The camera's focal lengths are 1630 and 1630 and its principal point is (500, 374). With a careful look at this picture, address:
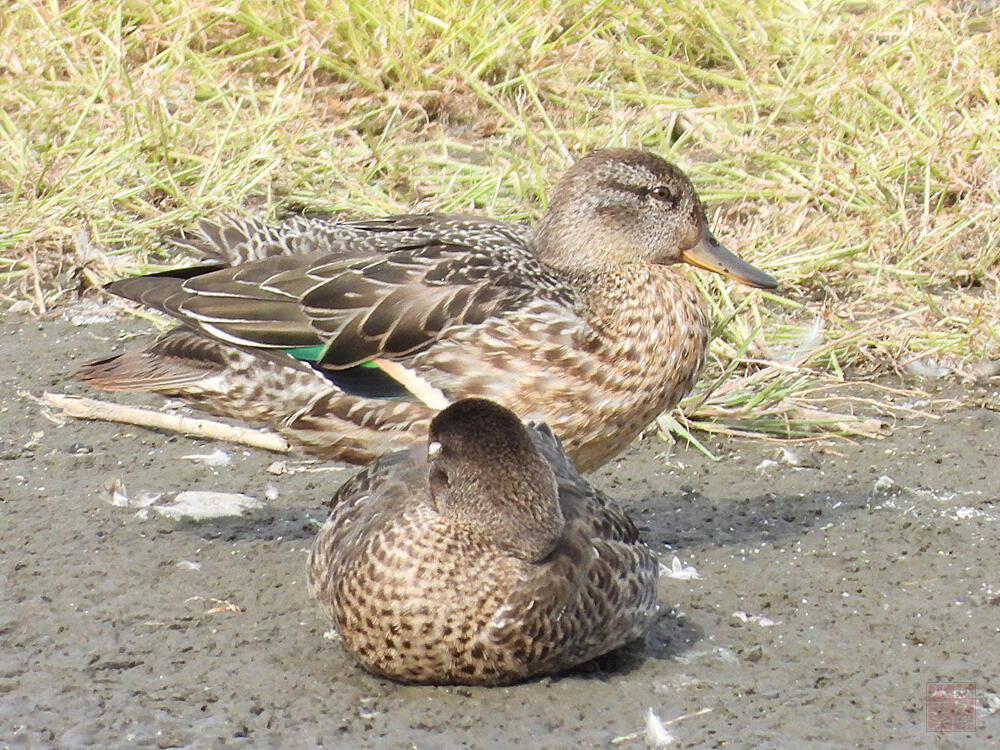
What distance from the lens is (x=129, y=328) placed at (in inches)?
242

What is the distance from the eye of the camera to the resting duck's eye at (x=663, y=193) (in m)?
4.90

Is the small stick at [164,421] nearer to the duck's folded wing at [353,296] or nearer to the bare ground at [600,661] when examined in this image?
the bare ground at [600,661]

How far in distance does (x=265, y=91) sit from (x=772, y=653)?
437cm

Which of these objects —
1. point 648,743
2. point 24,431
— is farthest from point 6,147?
point 648,743

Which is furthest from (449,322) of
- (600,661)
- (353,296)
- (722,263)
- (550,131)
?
(550,131)

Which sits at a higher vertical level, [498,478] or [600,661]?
[498,478]

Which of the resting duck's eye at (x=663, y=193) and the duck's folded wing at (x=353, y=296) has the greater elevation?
the resting duck's eye at (x=663, y=193)

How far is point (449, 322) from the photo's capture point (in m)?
4.56

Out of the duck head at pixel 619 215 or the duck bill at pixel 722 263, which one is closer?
the duck head at pixel 619 215

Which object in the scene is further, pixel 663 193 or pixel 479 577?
pixel 663 193

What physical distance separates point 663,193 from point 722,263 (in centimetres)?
29

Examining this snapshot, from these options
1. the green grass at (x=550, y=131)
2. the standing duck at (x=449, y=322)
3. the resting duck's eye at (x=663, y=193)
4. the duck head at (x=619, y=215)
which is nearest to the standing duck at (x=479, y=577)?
the standing duck at (x=449, y=322)

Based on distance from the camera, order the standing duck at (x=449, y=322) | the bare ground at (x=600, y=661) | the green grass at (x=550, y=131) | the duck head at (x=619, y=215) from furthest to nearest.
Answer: the green grass at (x=550, y=131), the duck head at (x=619, y=215), the standing duck at (x=449, y=322), the bare ground at (x=600, y=661)

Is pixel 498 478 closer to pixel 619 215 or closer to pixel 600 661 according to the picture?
pixel 600 661
